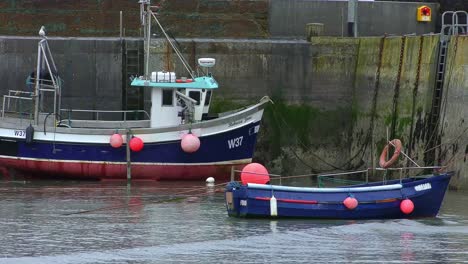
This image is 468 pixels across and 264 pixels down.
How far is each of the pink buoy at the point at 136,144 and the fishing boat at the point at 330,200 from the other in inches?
256

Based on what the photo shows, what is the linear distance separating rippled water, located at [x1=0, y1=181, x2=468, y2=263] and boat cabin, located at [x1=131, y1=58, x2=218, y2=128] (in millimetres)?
3705

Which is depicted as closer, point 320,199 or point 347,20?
point 320,199

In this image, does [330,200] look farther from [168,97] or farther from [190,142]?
[168,97]

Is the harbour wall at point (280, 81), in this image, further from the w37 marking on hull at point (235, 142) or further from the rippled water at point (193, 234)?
the rippled water at point (193, 234)

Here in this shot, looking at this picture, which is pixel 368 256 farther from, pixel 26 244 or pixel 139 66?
pixel 139 66

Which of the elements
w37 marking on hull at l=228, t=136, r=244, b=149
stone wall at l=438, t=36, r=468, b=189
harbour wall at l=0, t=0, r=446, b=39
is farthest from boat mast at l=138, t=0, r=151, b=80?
Answer: stone wall at l=438, t=36, r=468, b=189

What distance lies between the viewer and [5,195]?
2445 centimetres

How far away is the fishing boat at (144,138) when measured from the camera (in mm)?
27078

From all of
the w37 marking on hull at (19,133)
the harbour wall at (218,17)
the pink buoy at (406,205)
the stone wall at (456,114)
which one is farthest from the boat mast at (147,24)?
the pink buoy at (406,205)

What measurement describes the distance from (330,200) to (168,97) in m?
8.30

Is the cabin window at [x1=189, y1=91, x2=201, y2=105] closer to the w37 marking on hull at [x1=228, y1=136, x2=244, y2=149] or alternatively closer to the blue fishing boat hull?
the w37 marking on hull at [x1=228, y1=136, x2=244, y2=149]

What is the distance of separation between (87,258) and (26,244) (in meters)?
1.59

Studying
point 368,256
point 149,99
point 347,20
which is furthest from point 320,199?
point 347,20

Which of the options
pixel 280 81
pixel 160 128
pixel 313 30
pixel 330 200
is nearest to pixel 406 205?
pixel 330 200
